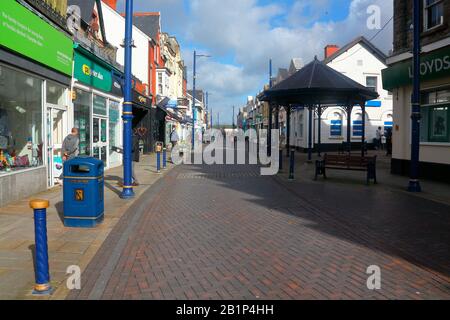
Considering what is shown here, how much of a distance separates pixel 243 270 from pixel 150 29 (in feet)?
114

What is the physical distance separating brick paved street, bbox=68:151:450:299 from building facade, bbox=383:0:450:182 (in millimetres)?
3916

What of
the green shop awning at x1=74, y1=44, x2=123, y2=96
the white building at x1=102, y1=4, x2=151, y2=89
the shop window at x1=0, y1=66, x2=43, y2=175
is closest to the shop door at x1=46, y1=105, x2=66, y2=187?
the shop window at x1=0, y1=66, x2=43, y2=175

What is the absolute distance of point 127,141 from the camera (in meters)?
10.2

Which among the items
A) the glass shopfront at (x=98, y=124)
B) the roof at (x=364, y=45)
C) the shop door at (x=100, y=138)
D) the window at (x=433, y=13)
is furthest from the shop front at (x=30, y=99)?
the roof at (x=364, y=45)

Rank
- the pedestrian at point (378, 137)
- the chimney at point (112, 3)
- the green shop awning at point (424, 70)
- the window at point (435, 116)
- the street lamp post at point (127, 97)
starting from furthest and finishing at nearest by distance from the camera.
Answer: the pedestrian at point (378, 137), the chimney at point (112, 3), the window at point (435, 116), the green shop awning at point (424, 70), the street lamp post at point (127, 97)

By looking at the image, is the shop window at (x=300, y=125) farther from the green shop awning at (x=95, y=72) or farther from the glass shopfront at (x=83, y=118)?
the glass shopfront at (x=83, y=118)

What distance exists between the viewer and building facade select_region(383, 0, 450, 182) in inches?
520

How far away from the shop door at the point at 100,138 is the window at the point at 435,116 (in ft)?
38.9

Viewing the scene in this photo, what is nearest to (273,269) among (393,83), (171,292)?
(171,292)

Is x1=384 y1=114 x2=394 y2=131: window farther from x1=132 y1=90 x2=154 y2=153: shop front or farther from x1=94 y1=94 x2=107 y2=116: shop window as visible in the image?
x1=94 y1=94 x2=107 y2=116: shop window

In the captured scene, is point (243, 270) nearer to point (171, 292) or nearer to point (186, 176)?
point (171, 292)

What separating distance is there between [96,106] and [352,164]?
9580 mm

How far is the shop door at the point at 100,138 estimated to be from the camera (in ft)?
52.6

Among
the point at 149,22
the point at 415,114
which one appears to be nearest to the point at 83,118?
the point at 415,114
